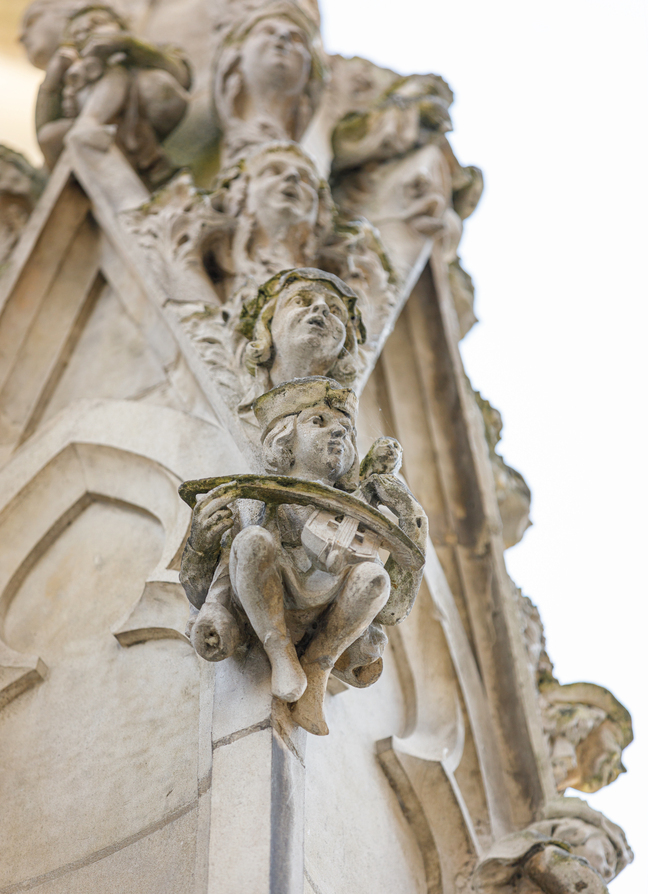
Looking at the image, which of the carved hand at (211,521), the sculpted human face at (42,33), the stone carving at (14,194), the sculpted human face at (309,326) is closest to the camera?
the carved hand at (211,521)

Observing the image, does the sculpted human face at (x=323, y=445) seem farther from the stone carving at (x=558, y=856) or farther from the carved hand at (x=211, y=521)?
the stone carving at (x=558, y=856)

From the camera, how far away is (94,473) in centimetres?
384

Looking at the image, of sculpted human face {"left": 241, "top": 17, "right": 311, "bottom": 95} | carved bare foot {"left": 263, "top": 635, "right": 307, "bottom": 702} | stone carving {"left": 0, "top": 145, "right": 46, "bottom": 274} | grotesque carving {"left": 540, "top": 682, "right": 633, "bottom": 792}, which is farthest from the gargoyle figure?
carved bare foot {"left": 263, "top": 635, "right": 307, "bottom": 702}

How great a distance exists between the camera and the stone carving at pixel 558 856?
3.31 metres

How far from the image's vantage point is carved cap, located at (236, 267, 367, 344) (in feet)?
11.2

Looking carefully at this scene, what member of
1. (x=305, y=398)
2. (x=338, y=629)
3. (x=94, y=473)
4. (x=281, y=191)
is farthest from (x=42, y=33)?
(x=338, y=629)

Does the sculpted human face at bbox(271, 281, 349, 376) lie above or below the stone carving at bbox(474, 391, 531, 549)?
below

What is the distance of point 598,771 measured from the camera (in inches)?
180

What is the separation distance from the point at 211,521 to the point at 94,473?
51.1 inches

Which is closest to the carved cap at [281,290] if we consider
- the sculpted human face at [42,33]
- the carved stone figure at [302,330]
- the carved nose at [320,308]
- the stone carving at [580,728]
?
the carved stone figure at [302,330]

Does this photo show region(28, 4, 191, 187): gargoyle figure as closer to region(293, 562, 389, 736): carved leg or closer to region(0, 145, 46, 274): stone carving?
region(0, 145, 46, 274): stone carving

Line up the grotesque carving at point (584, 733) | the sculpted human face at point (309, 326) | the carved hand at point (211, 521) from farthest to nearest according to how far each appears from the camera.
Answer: the grotesque carving at point (584, 733)
the sculpted human face at point (309, 326)
the carved hand at point (211, 521)

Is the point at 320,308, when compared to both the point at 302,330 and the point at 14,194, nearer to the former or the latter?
the point at 302,330

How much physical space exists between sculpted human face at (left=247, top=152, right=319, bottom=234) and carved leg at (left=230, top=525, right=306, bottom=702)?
194 cm
